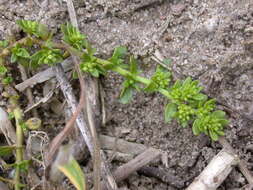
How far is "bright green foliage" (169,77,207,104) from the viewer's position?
8.96ft

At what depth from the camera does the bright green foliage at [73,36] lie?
2.82 meters

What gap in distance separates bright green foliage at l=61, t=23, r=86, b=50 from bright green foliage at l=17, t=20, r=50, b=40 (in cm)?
13

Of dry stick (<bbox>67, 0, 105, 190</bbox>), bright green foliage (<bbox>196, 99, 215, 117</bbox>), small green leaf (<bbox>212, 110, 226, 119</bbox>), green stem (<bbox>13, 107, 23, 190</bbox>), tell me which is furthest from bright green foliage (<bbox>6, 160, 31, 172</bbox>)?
small green leaf (<bbox>212, 110, 226, 119</bbox>)

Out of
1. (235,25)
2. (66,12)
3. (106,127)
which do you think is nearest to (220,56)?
(235,25)

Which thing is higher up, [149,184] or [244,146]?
[244,146]

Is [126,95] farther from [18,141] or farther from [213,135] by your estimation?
[18,141]

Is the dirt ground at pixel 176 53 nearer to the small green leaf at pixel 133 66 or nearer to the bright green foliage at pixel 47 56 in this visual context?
the small green leaf at pixel 133 66

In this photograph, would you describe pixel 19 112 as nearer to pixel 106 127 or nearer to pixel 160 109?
pixel 106 127

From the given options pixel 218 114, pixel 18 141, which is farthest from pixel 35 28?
pixel 218 114

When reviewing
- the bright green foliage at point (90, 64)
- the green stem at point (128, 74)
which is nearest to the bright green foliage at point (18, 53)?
the bright green foliage at point (90, 64)

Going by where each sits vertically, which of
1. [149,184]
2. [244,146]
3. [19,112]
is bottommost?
[149,184]

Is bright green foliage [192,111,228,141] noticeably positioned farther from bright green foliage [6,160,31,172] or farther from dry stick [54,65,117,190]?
bright green foliage [6,160,31,172]

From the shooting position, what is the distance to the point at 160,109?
297 centimetres

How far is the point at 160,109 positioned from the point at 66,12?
1.05 meters
